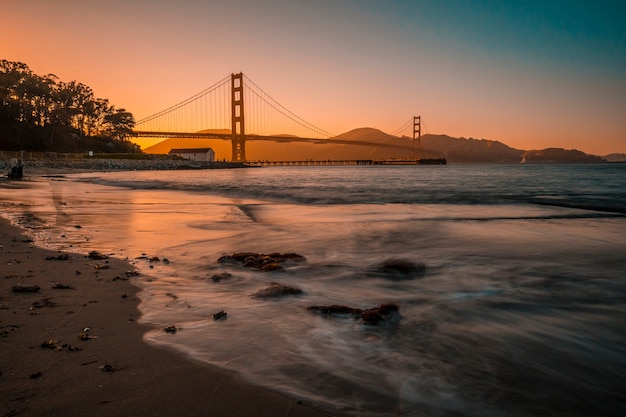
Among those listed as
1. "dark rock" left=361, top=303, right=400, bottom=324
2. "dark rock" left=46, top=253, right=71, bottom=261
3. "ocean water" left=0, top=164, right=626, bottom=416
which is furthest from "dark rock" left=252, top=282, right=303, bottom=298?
"dark rock" left=46, top=253, right=71, bottom=261

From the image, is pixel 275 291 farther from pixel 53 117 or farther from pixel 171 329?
pixel 53 117

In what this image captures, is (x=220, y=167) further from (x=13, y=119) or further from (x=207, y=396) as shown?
(x=207, y=396)

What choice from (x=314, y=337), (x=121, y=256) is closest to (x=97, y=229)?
(x=121, y=256)

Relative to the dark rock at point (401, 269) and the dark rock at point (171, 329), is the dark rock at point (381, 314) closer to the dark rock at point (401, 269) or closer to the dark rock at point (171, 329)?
the dark rock at point (171, 329)

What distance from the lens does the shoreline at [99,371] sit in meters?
2.01

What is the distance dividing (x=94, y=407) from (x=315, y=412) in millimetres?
1045

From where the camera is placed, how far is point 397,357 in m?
2.78

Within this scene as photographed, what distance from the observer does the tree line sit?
181ft

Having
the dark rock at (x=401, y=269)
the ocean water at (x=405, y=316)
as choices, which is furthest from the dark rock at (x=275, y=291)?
the dark rock at (x=401, y=269)

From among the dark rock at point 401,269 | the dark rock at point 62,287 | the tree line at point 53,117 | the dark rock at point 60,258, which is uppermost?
the tree line at point 53,117

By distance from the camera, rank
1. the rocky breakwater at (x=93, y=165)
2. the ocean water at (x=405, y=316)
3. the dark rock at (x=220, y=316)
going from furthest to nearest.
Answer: the rocky breakwater at (x=93, y=165) < the dark rock at (x=220, y=316) < the ocean water at (x=405, y=316)

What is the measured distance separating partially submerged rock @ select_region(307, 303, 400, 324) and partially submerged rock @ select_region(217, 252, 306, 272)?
5.15 feet

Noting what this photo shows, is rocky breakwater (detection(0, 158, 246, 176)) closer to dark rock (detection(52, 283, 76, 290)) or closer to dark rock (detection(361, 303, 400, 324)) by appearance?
dark rock (detection(52, 283, 76, 290))

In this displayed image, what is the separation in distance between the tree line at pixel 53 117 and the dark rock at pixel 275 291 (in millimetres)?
62303
